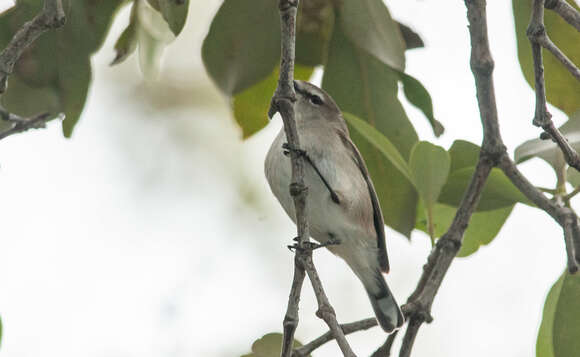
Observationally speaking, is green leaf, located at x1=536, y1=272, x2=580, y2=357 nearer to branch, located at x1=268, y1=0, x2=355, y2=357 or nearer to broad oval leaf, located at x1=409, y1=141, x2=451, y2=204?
broad oval leaf, located at x1=409, y1=141, x2=451, y2=204

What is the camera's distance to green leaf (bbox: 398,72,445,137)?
2.83 m

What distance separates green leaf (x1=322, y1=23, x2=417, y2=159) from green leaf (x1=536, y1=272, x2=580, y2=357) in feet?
2.55

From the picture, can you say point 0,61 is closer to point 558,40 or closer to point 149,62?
point 149,62

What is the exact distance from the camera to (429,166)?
2631 millimetres

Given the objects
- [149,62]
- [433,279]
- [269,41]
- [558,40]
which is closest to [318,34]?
[269,41]

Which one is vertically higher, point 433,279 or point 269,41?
point 269,41

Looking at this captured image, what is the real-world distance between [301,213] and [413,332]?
19.1 inches

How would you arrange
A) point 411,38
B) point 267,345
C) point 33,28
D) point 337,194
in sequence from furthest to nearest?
point 337,194, point 411,38, point 267,345, point 33,28

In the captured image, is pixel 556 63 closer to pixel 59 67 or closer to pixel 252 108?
pixel 252 108

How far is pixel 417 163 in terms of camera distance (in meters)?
2.64

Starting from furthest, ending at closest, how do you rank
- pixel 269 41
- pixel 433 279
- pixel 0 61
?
pixel 269 41, pixel 433 279, pixel 0 61

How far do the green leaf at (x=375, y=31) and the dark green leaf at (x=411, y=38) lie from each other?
0.34 metres

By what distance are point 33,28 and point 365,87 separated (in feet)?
4.29

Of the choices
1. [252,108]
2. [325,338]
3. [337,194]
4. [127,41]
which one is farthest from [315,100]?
[325,338]
